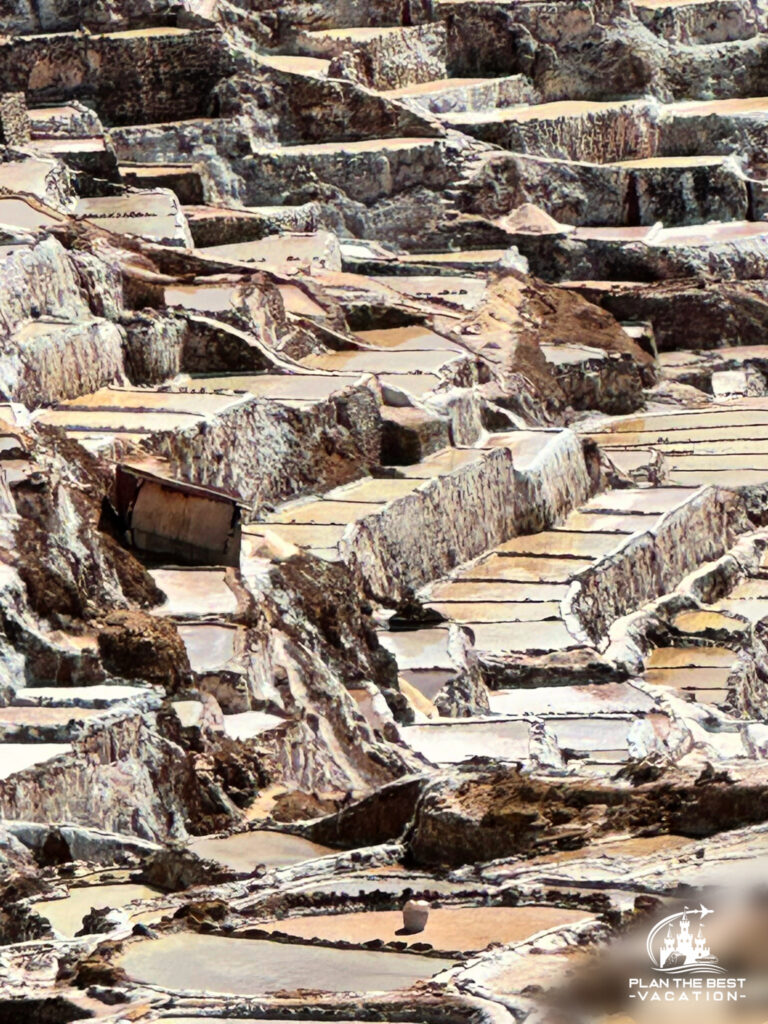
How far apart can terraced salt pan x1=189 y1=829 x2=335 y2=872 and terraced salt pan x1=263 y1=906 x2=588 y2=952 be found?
3.65 meters

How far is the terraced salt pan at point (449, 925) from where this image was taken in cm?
2167

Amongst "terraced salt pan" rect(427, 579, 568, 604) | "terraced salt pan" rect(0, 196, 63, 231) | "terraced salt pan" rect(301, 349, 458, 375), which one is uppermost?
"terraced salt pan" rect(0, 196, 63, 231)

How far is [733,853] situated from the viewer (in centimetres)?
2212

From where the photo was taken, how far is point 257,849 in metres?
28.3

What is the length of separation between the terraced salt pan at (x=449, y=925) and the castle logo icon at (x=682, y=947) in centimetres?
118

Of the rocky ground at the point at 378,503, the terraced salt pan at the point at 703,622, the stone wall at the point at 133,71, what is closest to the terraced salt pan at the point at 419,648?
the rocky ground at the point at 378,503

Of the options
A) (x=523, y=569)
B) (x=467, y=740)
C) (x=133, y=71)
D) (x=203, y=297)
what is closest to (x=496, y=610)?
(x=523, y=569)

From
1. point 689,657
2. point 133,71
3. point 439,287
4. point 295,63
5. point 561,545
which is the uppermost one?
point 133,71

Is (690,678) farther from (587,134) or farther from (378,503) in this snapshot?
(587,134)

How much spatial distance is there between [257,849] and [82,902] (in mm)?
2021

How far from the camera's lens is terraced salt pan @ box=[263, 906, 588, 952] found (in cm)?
2167

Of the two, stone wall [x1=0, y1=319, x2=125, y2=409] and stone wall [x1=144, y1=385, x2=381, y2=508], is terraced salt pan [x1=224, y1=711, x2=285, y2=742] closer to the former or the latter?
stone wall [x1=144, y1=385, x2=381, y2=508]

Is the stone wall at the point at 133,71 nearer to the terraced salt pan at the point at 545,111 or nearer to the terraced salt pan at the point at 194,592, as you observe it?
the terraced salt pan at the point at 545,111

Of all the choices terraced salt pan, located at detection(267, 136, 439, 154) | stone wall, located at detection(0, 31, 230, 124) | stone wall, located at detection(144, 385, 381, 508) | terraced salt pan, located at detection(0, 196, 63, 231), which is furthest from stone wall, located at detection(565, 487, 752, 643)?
stone wall, located at detection(0, 31, 230, 124)
